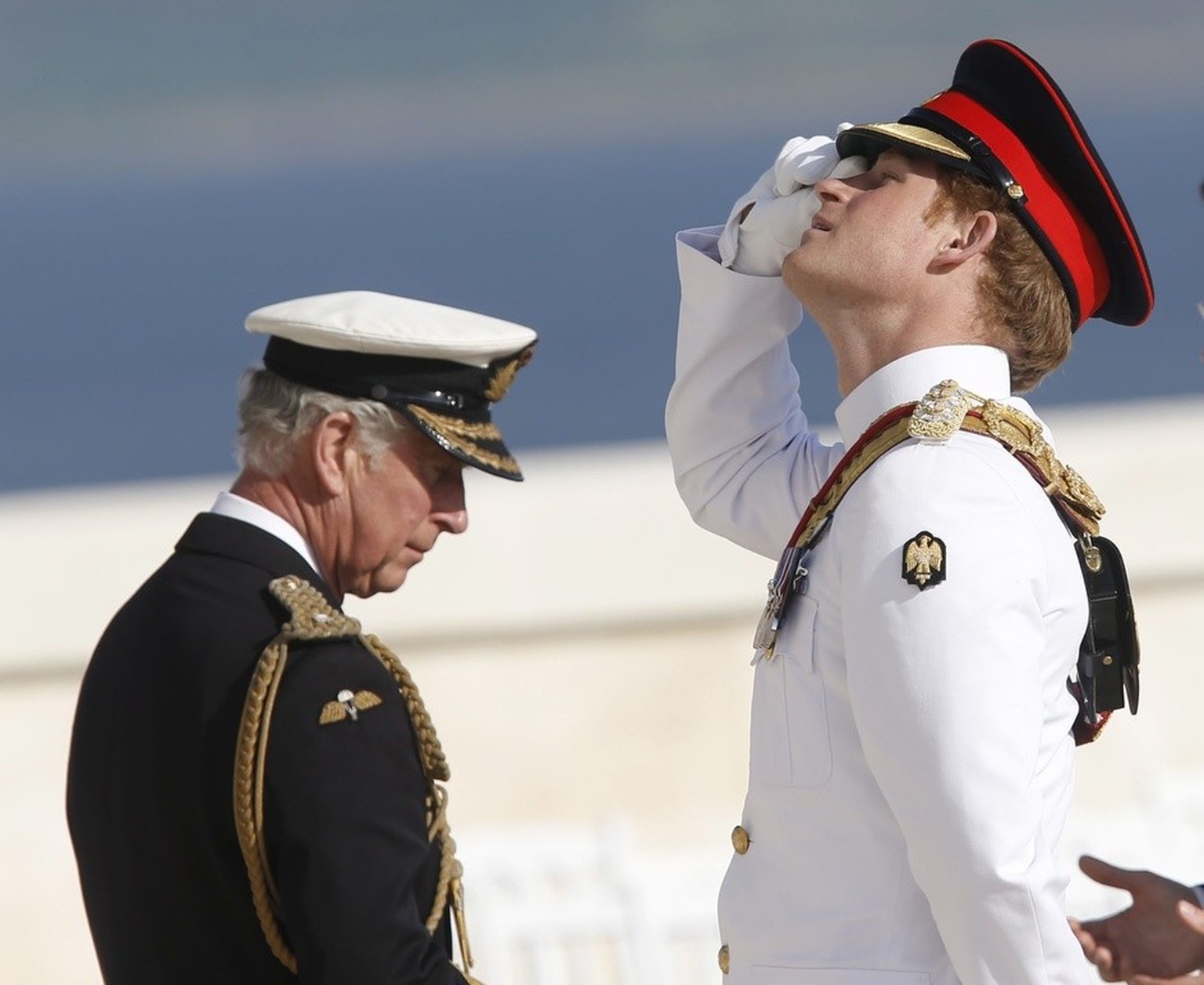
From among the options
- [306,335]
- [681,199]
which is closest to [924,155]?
[306,335]

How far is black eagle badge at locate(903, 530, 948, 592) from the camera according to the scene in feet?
6.41

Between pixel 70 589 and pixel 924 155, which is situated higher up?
pixel 924 155

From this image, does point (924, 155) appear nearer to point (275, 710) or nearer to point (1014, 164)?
point (1014, 164)

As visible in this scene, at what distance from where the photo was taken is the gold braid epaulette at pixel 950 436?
209cm

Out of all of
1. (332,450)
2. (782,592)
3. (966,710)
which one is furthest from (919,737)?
(332,450)

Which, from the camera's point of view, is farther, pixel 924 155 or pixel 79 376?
pixel 79 376

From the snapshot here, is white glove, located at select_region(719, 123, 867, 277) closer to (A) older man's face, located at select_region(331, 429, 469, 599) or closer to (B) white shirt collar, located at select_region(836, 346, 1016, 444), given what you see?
(B) white shirt collar, located at select_region(836, 346, 1016, 444)

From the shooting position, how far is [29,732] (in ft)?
12.9

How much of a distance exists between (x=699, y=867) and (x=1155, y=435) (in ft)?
4.52

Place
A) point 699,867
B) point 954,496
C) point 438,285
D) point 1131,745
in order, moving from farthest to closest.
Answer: point 438,285, point 1131,745, point 699,867, point 954,496

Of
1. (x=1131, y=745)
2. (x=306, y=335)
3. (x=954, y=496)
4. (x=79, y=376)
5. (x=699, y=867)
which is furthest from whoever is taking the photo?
(x=79, y=376)

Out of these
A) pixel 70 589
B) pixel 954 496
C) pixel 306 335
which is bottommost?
pixel 70 589

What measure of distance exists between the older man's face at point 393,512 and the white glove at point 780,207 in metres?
0.47

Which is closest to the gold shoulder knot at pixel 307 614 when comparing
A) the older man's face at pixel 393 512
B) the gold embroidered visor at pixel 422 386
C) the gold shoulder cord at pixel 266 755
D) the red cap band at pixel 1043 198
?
the gold shoulder cord at pixel 266 755
